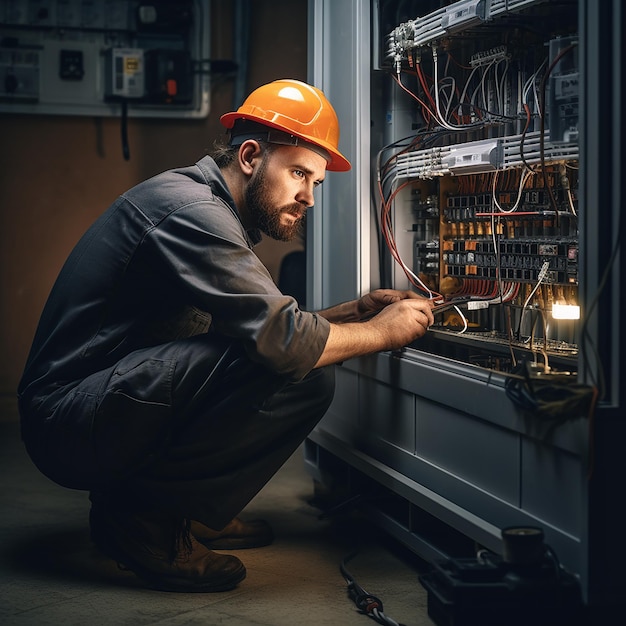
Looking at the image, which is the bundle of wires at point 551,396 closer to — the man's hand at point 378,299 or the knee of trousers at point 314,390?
the knee of trousers at point 314,390

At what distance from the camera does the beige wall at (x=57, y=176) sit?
4023 millimetres

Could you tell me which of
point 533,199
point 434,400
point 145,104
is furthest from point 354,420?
point 145,104

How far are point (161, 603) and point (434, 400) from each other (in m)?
0.70

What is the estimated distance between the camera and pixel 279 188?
213cm

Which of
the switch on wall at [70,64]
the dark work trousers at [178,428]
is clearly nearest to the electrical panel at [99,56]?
the switch on wall at [70,64]

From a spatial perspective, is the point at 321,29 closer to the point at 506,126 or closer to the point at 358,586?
the point at 506,126

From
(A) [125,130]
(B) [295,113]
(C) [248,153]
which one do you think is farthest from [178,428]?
(A) [125,130]

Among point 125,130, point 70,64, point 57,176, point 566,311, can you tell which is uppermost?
point 70,64

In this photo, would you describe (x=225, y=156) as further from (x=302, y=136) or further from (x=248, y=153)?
(x=302, y=136)

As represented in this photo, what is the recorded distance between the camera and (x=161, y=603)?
1.92 meters

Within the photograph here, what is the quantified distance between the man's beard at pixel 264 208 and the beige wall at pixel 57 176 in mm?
2075

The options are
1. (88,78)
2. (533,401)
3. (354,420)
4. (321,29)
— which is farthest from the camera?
(88,78)

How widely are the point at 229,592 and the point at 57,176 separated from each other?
2.53 metres

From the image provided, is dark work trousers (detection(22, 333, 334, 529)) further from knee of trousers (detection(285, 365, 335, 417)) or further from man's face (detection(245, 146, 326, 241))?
man's face (detection(245, 146, 326, 241))
